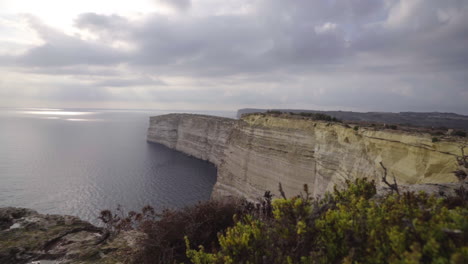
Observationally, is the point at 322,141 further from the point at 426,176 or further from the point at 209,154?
the point at 209,154

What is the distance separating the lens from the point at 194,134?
69.4 metres

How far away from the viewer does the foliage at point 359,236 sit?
3043 mm

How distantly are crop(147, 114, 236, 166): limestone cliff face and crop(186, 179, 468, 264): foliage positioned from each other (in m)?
45.0

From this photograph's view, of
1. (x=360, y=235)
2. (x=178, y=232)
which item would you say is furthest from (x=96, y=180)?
(x=360, y=235)

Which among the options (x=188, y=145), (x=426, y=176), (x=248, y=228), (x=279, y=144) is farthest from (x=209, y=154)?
(x=248, y=228)

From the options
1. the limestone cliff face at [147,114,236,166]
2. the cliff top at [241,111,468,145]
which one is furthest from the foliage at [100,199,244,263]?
the limestone cliff face at [147,114,236,166]

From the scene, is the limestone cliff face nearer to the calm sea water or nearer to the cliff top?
the calm sea water

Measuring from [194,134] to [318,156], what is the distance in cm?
5187

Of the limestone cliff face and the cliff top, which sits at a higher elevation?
the cliff top

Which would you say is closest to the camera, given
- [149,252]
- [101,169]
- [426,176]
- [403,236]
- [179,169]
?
[403,236]

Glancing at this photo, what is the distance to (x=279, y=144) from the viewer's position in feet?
83.0

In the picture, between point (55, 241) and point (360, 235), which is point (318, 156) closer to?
point (360, 235)

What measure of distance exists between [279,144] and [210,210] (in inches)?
673

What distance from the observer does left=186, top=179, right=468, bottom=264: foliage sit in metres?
3.04
